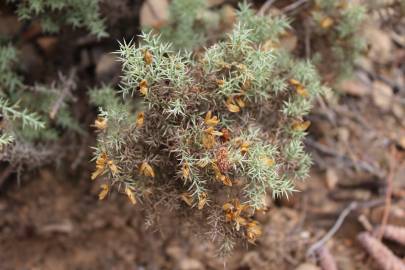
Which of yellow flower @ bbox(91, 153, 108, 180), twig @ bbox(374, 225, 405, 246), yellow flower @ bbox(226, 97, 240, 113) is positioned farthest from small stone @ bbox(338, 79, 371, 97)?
yellow flower @ bbox(91, 153, 108, 180)

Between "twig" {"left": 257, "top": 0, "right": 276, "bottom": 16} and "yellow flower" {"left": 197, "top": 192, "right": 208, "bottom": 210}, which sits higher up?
"twig" {"left": 257, "top": 0, "right": 276, "bottom": 16}

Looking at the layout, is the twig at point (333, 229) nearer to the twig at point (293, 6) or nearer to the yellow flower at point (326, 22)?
the yellow flower at point (326, 22)

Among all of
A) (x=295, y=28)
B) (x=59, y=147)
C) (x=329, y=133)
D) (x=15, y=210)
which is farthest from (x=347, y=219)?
(x=15, y=210)

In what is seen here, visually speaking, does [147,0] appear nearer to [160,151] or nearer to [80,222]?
[160,151]

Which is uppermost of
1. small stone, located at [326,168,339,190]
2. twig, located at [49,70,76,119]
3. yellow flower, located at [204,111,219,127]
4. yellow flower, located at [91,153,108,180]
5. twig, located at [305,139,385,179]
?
yellow flower, located at [204,111,219,127]

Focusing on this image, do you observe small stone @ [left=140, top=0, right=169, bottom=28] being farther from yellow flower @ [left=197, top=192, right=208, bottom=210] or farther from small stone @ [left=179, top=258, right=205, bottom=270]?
small stone @ [left=179, top=258, right=205, bottom=270]

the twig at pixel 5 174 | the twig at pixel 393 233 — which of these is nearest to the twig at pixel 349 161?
the twig at pixel 393 233

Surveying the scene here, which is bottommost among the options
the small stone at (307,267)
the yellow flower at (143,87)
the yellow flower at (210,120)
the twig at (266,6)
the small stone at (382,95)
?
the small stone at (307,267)
